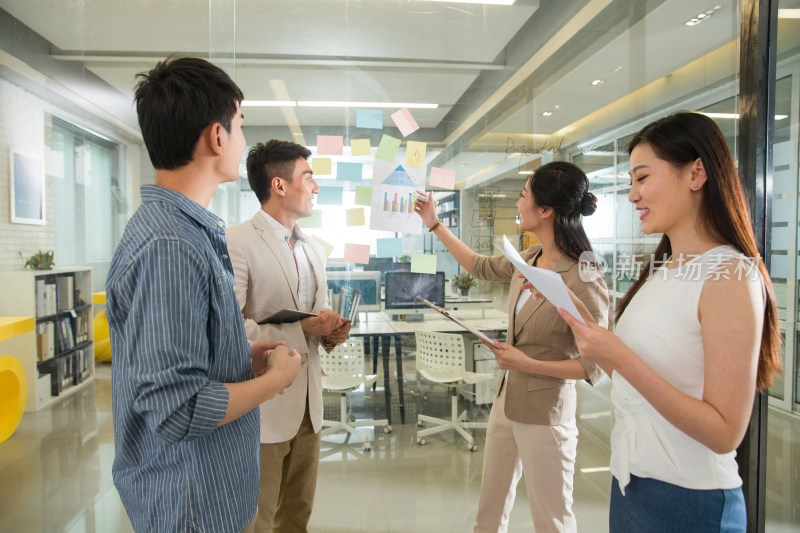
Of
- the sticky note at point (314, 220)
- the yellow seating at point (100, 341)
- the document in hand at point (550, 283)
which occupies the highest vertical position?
the sticky note at point (314, 220)

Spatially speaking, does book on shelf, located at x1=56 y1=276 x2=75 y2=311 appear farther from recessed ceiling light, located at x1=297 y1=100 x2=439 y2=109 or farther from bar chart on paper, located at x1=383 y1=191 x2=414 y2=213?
bar chart on paper, located at x1=383 y1=191 x2=414 y2=213

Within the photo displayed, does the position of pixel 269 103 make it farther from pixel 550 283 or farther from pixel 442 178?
pixel 550 283

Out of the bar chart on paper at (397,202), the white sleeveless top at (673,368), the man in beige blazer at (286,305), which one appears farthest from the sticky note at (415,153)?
the white sleeveless top at (673,368)

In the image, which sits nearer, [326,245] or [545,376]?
[545,376]

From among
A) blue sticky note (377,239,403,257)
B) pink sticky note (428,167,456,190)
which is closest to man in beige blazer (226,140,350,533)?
blue sticky note (377,239,403,257)

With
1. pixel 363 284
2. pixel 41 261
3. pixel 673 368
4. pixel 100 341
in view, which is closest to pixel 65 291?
pixel 41 261

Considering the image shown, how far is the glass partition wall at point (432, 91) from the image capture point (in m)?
2.00

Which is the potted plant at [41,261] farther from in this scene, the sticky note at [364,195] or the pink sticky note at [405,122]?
the pink sticky note at [405,122]

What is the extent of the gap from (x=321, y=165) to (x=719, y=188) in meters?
1.90

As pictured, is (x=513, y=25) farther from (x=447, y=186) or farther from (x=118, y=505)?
(x=118, y=505)

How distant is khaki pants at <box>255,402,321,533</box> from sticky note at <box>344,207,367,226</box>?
3.75 ft

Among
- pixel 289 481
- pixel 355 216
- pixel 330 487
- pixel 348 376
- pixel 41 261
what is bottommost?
pixel 330 487

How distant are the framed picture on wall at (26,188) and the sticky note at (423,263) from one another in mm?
1854

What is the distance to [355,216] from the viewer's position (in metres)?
2.46
